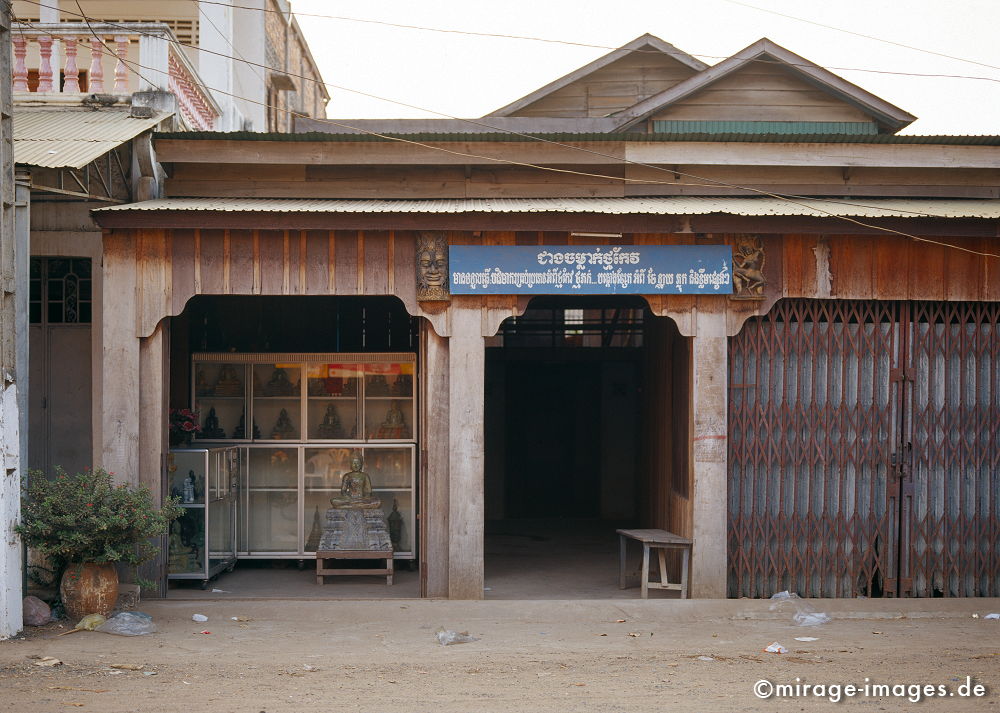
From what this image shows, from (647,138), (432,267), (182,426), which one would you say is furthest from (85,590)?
(647,138)

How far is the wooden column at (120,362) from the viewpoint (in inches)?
365

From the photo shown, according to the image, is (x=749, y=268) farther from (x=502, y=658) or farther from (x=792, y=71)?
(x=792, y=71)

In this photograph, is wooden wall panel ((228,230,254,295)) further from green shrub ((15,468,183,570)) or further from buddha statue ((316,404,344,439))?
buddha statue ((316,404,344,439))

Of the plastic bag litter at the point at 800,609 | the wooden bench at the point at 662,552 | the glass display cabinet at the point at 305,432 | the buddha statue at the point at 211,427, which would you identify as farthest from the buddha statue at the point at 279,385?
the plastic bag litter at the point at 800,609

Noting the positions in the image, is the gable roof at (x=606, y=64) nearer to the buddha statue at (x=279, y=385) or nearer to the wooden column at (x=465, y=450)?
the buddha statue at (x=279, y=385)

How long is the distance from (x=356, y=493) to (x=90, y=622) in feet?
11.6

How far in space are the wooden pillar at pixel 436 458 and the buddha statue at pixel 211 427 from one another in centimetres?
350

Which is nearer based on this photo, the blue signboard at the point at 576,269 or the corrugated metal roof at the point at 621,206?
the corrugated metal roof at the point at 621,206

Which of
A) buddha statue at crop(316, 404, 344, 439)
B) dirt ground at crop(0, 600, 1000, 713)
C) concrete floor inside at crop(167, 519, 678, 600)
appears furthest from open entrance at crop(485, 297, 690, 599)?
dirt ground at crop(0, 600, 1000, 713)

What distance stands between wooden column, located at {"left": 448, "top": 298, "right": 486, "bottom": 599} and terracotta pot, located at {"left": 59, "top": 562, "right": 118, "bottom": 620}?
3149 millimetres

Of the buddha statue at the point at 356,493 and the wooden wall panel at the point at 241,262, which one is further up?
the wooden wall panel at the point at 241,262

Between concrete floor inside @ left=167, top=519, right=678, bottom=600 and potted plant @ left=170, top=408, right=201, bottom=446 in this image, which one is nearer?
concrete floor inside @ left=167, top=519, right=678, bottom=600

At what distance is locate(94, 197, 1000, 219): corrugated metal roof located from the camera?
9.02m

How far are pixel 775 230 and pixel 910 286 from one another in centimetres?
152
